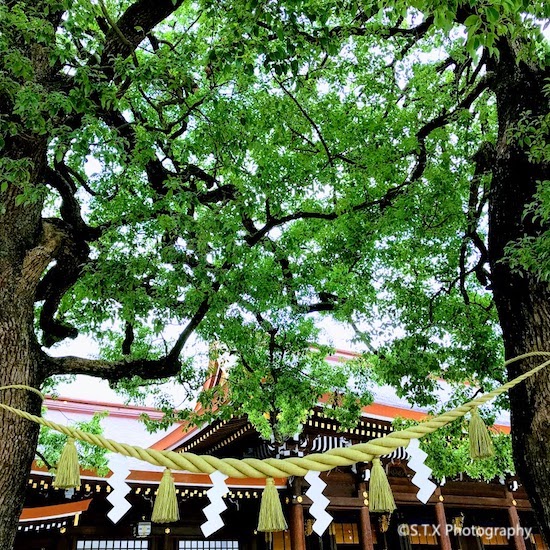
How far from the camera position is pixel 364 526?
9.14 metres

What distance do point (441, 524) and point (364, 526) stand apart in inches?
78.6

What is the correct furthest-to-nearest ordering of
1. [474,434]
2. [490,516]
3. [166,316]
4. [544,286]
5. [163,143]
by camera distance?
[490,516] → [166,316] → [163,143] → [544,286] → [474,434]

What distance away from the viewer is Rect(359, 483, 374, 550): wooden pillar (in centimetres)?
889

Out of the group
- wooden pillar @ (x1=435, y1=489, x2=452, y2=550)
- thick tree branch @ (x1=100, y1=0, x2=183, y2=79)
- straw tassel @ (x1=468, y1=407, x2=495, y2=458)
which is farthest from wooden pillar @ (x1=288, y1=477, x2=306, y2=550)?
thick tree branch @ (x1=100, y1=0, x2=183, y2=79)

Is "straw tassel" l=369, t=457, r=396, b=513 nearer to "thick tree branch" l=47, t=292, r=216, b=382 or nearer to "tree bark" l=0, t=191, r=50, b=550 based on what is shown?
"tree bark" l=0, t=191, r=50, b=550

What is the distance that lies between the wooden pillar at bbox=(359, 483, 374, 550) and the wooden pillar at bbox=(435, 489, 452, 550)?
1.75m

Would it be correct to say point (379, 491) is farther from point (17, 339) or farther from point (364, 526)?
point (364, 526)

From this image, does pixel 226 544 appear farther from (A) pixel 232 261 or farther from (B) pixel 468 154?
(B) pixel 468 154

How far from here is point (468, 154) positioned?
257 inches

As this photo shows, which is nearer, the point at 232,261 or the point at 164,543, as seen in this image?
the point at 232,261

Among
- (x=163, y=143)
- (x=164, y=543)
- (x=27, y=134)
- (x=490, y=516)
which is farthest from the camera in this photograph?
(x=490, y=516)

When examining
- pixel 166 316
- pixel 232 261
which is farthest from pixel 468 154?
pixel 166 316

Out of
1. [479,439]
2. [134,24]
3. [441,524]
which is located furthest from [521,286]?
[441,524]

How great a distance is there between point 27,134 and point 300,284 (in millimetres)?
3699
